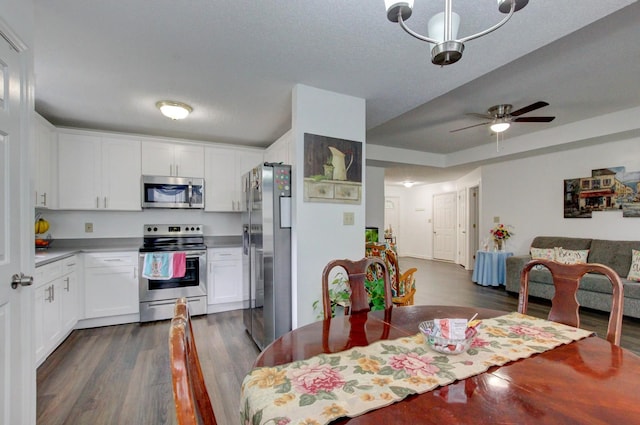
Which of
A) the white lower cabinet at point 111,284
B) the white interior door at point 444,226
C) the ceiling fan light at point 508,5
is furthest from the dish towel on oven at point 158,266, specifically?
the white interior door at point 444,226

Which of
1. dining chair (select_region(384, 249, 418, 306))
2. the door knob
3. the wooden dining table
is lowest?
dining chair (select_region(384, 249, 418, 306))

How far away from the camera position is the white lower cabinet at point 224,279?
3.74m

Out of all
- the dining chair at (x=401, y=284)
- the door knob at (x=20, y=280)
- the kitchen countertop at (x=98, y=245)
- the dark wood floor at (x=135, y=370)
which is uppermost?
the door knob at (x=20, y=280)

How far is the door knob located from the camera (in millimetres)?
1325

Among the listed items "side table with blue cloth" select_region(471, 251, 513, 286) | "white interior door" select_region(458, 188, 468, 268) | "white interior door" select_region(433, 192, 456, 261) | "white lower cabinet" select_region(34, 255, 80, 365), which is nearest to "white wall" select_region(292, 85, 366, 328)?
"white lower cabinet" select_region(34, 255, 80, 365)

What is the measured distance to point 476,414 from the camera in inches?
27.4

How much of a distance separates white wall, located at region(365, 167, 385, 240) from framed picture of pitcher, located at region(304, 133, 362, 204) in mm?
3394

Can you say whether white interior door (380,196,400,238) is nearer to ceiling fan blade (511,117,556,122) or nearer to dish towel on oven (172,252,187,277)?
ceiling fan blade (511,117,556,122)

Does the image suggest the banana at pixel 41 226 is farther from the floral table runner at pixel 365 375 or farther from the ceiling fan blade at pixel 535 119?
the ceiling fan blade at pixel 535 119

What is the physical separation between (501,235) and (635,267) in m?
1.87

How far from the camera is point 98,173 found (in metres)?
3.53

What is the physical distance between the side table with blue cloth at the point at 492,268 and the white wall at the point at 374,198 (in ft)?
6.27

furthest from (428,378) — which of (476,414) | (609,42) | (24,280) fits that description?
(609,42)

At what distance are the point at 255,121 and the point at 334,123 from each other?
3.98 ft
